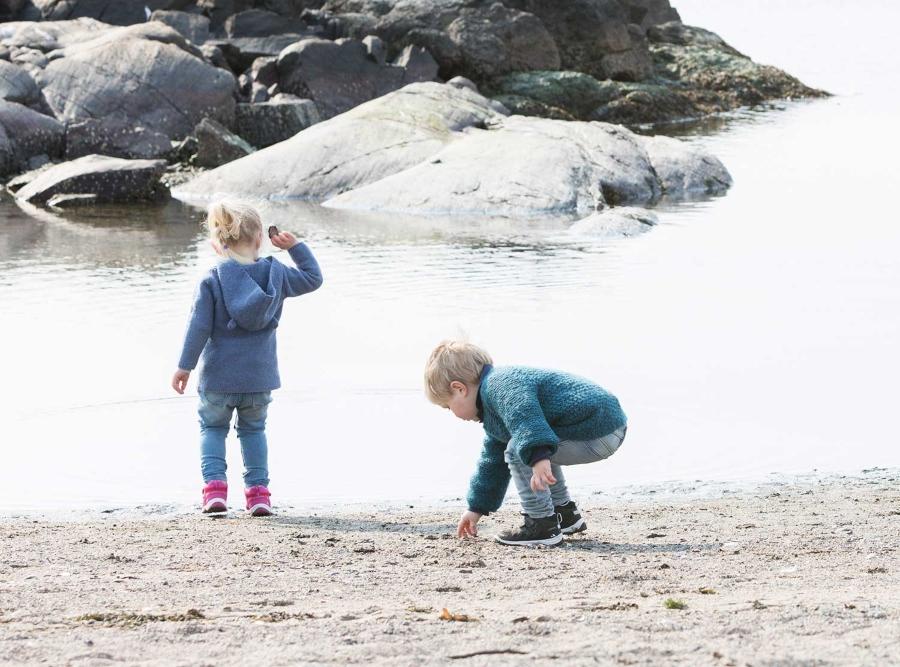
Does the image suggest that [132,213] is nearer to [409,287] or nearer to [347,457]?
[409,287]

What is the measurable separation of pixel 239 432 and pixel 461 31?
29.8m

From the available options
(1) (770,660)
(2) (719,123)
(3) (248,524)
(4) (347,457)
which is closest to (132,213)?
(4) (347,457)

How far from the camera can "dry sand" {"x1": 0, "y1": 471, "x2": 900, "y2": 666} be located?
352 cm

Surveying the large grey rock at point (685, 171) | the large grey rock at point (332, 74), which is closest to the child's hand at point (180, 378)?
the large grey rock at point (685, 171)

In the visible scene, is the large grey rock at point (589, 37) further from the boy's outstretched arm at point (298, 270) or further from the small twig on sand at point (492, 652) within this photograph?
the small twig on sand at point (492, 652)

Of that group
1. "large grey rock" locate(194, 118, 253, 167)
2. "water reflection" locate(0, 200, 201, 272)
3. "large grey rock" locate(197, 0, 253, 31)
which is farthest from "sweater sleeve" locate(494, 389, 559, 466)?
"large grey rock" locate(197, 0, 253, 31)

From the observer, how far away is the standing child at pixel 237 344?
586 cm

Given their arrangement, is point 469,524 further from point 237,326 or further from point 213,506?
point 237,326

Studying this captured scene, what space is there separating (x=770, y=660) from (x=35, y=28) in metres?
25.2

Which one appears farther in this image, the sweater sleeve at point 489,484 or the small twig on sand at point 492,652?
the sweater sleeve at point 489,484

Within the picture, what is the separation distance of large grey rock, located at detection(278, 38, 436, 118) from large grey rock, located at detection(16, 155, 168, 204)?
8340 millimetres

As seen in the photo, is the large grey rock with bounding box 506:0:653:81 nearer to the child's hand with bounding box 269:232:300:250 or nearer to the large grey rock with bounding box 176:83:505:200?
the large grey rock with bounding box 176:83:505:200

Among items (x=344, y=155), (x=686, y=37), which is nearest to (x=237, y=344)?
(x=344, y=155)

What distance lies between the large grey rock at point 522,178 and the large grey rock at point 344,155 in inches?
19.3
